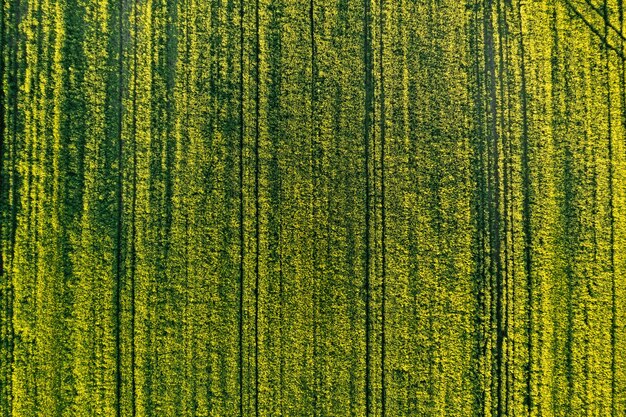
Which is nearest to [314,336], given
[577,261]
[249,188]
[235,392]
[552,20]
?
[235,392]

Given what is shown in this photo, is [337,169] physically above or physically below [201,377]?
above

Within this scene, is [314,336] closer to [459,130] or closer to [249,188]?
[249,188]

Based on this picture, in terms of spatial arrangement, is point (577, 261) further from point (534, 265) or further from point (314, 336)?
point (314, 336)

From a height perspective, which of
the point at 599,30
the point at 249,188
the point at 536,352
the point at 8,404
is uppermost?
the point at 599,30

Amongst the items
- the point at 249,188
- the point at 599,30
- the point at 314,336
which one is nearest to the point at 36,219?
the point at 249,188

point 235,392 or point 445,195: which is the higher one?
point 445,195

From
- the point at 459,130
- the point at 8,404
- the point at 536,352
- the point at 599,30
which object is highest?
the point at 599,30
